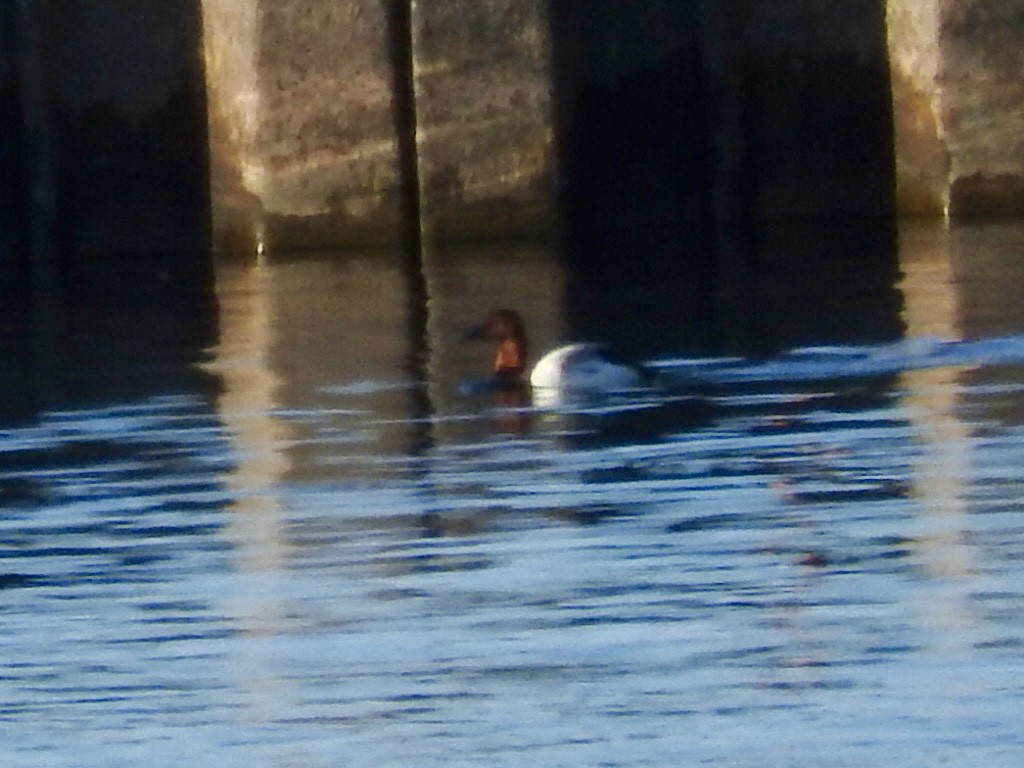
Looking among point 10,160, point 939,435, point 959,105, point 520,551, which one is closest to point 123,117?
point 10,160

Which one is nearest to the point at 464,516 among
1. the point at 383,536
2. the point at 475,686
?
the point at 383,536

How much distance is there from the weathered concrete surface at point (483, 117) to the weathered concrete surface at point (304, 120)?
7.4 inches

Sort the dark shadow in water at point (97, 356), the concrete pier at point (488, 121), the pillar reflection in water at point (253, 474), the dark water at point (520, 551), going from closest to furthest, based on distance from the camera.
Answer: the dark water at point (520, 551), the pillar reflection in water at point (253, 474), the dark shadow in water at point (97, 356), the concrete pier at point (488, 121)

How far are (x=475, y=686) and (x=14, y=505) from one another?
9.73 ft

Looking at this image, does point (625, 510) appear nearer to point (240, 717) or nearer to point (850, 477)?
point (850, 477)

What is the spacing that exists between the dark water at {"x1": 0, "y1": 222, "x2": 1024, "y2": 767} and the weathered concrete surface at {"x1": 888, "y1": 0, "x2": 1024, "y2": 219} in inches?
144

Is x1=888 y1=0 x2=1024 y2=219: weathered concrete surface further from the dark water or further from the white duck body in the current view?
the white duck body

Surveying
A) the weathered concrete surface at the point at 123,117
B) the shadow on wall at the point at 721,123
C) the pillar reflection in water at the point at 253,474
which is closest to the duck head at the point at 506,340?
the pillar reflection in water at the point at 253,474

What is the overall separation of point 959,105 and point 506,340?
5940 millimetres

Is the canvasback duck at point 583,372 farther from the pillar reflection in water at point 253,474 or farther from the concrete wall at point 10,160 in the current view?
the concrete wall at point 10,160

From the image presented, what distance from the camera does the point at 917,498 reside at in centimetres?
842

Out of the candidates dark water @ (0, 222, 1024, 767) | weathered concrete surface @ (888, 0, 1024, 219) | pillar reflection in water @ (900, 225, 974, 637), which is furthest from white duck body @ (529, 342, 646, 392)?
weathered concrete surface @ (888, 0, 1024, 219)

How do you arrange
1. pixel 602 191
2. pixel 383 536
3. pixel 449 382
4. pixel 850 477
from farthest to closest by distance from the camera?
pixel 602 191
pixel 449 382
pixel 850 477
pixel 383 536

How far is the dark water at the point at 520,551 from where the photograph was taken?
242 inches
